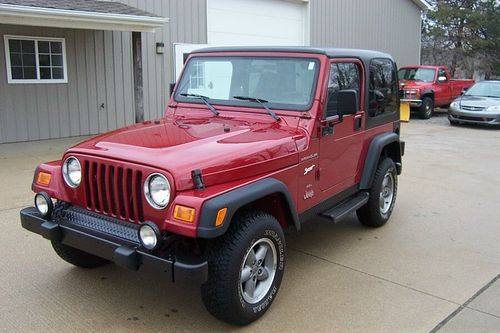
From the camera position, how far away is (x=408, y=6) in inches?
829

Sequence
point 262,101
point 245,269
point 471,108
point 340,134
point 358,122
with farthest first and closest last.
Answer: point 471,108 → point 358,122 → point 340,134 → point 262,101 → point 245,269

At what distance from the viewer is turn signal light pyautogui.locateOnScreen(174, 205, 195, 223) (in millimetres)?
2924

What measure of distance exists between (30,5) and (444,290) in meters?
7.67

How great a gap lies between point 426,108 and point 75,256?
49.7 feet

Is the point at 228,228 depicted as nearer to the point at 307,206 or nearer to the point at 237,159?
the point at 237,159

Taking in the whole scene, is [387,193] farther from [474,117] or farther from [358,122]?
[474,117]

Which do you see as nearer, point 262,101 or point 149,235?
point 149,235

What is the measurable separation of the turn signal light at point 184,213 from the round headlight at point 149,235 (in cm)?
15

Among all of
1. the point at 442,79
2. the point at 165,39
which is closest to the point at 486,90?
the point at 442,79

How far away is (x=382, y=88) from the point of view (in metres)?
5.43

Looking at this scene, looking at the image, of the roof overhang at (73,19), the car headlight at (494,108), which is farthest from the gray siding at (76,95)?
the car headlight at (494,108)

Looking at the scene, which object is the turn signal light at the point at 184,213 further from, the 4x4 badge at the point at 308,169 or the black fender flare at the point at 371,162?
the black fender flare at the point at 371,162

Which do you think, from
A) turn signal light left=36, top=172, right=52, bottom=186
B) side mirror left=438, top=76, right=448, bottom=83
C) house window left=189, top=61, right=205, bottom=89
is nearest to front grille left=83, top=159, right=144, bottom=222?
turn signal light left=36, top=172, right=52, bottom=186

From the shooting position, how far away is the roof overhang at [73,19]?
8219 millimetres
